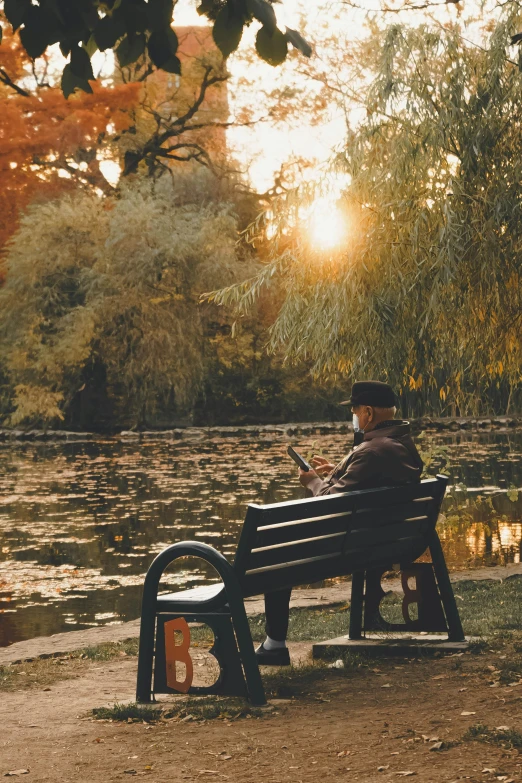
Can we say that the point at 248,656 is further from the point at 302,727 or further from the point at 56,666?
A: the point at 56,666

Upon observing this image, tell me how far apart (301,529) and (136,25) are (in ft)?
7.71

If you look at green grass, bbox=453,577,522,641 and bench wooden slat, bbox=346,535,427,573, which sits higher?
bench wooden slat, bbox=346,535,427,573

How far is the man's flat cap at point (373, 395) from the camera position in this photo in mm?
6117

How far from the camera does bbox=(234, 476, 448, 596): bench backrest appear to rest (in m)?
5.18

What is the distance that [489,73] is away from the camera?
11.1m

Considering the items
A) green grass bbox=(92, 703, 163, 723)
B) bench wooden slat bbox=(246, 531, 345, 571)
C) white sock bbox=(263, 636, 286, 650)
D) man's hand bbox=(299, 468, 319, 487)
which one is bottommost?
green grass bbox=(92, 703, 163, 723)

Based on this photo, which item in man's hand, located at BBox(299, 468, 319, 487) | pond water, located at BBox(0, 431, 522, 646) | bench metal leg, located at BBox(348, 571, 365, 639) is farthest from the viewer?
pond water, located at BBox(0, 431, 522, 646)

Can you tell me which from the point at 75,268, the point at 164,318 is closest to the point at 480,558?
the point at 164,318

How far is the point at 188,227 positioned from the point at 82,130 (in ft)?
13.2

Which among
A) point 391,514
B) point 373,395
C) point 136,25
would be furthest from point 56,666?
point 136,25

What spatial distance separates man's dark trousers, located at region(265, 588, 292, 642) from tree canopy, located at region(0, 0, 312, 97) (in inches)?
105

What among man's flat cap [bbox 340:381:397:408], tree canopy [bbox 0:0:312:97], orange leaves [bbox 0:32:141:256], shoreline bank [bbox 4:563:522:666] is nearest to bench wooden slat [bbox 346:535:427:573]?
man's flat cap [bbox 340:381:397:408]

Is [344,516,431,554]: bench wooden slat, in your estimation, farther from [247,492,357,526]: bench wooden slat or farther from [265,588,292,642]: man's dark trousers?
[265,588,292,642]: man's dark trousers

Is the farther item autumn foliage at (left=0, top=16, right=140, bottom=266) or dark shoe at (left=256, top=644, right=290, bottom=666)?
autumn foliage at (left=0, top=16, right=140, bottom=266)
